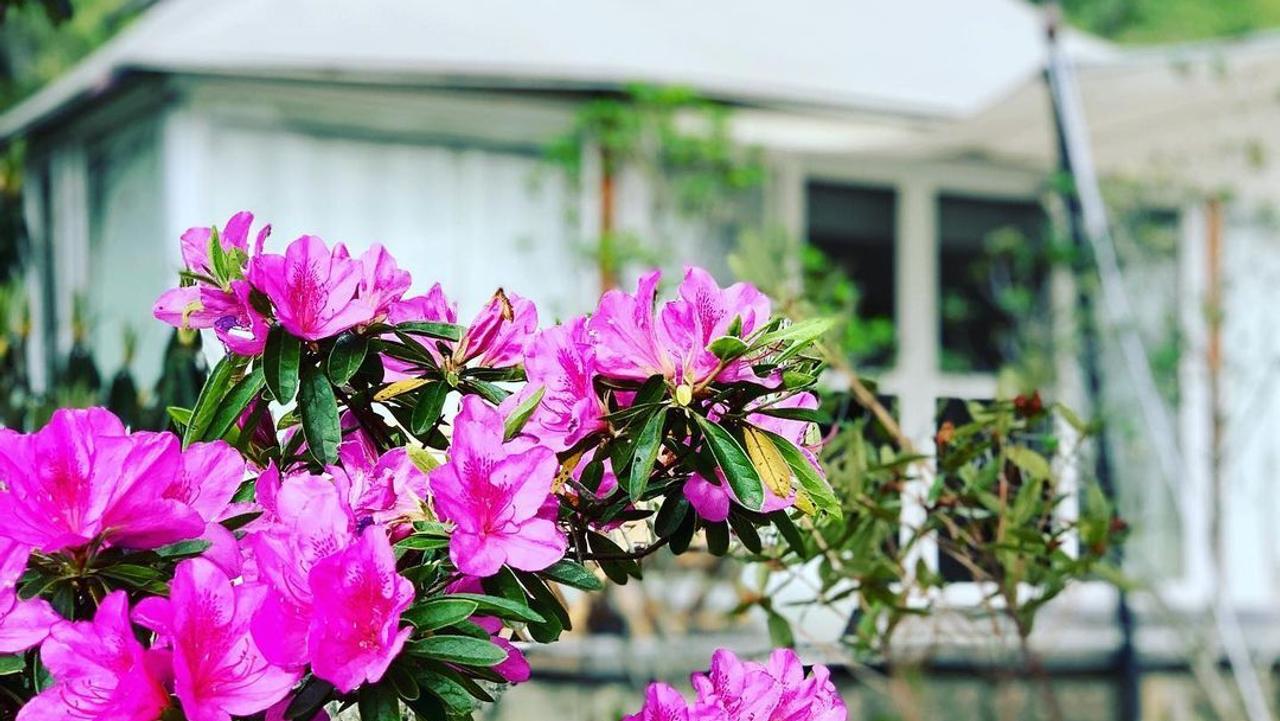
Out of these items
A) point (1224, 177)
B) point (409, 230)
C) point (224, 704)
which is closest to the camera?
point (224, 704)

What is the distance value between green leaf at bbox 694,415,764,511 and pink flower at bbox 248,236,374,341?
315 millimetres

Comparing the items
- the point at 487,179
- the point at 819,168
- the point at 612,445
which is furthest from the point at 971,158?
the point at 612,445

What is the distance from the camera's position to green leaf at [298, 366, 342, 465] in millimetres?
1362

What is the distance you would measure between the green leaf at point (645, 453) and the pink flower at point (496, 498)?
0.07 m

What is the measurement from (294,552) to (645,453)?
0.29 meters

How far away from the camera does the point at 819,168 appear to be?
28.4 feet

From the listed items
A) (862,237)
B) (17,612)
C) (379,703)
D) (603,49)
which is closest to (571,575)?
(379,703)

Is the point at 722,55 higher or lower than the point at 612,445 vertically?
higher

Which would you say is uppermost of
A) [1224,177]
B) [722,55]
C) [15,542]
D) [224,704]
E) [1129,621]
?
[722,55]

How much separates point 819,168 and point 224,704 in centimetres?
772

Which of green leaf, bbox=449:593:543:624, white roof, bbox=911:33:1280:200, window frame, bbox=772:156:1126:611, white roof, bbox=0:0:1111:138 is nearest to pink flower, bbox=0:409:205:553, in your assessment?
green leaf, bbox=449:593:543:624

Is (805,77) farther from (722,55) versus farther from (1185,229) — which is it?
(1185,229)

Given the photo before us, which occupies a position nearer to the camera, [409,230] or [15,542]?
[15,542]

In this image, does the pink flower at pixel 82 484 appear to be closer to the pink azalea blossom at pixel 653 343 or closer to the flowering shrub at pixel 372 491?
the flowering shrub at pixel 372 491
